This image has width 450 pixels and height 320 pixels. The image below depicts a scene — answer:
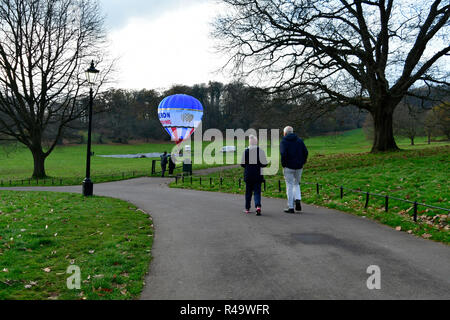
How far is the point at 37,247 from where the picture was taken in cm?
631

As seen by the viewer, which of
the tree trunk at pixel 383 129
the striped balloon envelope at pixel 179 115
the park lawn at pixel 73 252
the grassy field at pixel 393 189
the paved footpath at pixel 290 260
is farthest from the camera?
the striped balloon envelope at pixel 179 115

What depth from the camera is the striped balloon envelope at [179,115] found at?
111 ft

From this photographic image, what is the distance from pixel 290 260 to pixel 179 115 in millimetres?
29529

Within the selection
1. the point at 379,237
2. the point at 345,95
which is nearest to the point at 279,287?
the point at 379,237

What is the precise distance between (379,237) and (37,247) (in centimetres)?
660

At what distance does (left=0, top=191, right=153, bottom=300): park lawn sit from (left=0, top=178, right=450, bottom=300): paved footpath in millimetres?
392

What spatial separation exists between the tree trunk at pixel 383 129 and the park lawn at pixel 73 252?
761 inches

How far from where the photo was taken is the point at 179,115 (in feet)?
111

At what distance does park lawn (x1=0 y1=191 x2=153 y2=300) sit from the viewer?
435 centimetres

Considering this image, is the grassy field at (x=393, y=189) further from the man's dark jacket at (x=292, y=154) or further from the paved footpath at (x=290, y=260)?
the man's dark jacket at (x=292, y=154)

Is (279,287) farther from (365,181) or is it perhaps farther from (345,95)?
(345,95)

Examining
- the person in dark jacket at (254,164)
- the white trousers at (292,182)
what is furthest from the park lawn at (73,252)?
the white trousers at (292,182)

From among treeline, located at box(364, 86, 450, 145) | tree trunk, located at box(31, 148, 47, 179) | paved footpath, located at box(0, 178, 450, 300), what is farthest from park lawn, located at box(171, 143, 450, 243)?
treeline, located at box(364, 86, 450, 145)
